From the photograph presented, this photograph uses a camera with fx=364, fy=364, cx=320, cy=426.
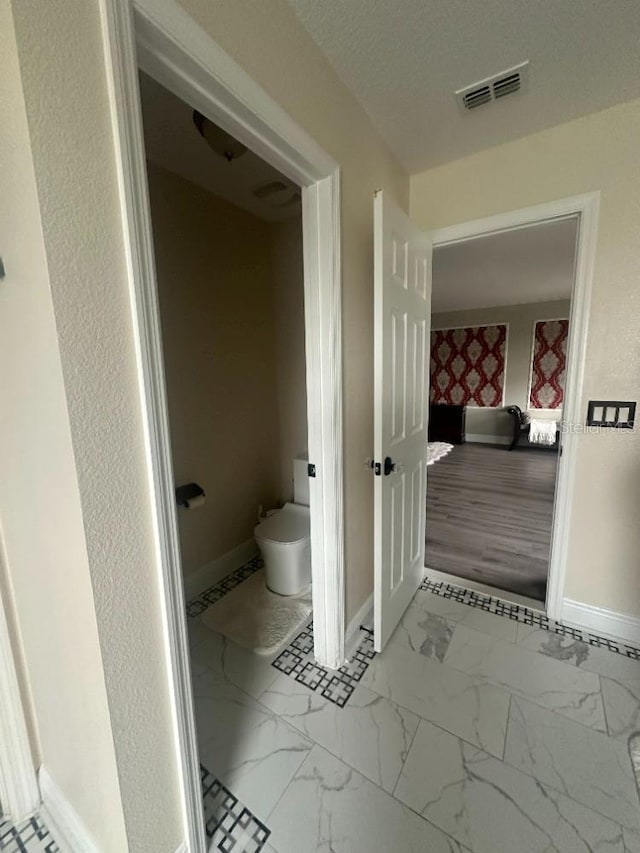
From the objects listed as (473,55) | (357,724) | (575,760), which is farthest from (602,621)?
(473,55)

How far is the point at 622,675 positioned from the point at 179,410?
2398mm

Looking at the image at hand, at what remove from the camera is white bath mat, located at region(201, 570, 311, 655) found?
1765mm

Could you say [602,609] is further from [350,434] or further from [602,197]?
[602,197]

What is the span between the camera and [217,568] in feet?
7.48

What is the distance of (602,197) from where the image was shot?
156cm

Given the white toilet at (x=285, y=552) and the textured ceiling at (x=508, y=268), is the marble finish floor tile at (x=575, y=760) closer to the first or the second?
the white toilet at (x=285, y=552)

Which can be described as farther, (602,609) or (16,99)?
(602,609)

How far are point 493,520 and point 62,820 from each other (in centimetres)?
306

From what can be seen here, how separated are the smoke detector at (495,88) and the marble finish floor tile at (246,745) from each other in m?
2.46

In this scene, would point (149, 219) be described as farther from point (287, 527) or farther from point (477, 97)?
point (287, 527)

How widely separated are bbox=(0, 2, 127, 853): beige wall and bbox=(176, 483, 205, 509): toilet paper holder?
94 cm

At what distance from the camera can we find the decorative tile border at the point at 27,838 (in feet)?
3.34

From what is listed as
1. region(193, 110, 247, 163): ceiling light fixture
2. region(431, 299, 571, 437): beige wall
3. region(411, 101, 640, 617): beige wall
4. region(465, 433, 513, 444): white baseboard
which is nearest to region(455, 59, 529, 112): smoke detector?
region(411, 101, 640, 617): beige wall

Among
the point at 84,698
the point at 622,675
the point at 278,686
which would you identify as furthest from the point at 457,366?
the point at 84,698
